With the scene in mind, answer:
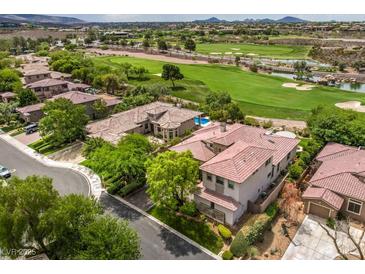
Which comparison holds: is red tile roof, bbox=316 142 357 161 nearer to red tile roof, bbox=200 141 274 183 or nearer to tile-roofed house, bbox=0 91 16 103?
red tile roof, bbox=200 141 274 183

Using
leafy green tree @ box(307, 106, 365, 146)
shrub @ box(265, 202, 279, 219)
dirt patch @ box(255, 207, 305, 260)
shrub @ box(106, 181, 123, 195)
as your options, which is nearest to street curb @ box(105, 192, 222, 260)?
shrub @ box(106, 181, 123, 195)

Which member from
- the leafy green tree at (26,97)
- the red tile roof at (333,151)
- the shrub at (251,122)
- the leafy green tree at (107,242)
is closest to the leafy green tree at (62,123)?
the leafy green tree at (26,97)

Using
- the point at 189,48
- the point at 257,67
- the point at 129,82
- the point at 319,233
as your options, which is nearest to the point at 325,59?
the point at 257,67

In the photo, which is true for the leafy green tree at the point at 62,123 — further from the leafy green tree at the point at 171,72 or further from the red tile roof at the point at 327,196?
the leafy green tree at the point at 171,72

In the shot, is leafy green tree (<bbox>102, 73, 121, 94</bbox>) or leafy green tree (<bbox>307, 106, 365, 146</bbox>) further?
leafy green tree (<bbox>102, 73, 121, 94</bbox>)
